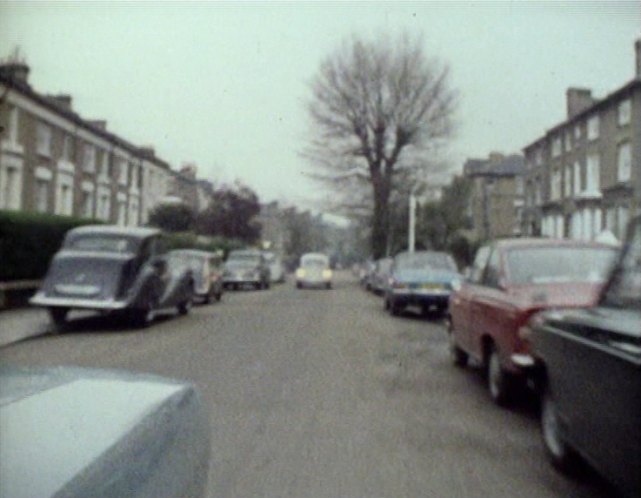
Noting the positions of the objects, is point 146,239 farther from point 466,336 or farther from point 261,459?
point 261,459

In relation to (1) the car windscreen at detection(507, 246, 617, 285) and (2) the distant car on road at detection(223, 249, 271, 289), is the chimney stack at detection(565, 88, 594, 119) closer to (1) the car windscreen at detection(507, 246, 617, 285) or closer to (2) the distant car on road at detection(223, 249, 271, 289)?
(2) the distant car on road at detection(223, 249, 271, 289)

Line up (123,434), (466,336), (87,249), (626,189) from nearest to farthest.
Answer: (123,434) → (466,336) → (87,249) → (626,189)

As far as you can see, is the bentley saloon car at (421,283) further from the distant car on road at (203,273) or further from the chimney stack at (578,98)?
the chimney stack at (578,98)

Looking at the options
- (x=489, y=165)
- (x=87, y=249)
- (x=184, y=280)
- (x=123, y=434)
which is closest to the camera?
(x=123, y=434)

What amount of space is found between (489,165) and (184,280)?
64.5m

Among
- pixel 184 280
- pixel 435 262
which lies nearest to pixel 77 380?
pixel 184 280

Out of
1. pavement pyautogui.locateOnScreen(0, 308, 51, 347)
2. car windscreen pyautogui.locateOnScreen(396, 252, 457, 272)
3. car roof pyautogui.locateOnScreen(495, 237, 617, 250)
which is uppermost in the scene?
car roof pyautogui.locateOnScreen(495, 237, 617, 250)

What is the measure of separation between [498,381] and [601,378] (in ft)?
11.2

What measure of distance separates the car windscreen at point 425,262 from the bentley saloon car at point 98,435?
1545cm

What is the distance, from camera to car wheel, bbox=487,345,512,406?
7043 mm

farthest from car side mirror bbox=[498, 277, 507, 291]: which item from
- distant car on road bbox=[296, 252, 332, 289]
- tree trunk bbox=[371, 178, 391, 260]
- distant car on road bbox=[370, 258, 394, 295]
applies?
tree trunk bbox=[371, 178, 391, 260]

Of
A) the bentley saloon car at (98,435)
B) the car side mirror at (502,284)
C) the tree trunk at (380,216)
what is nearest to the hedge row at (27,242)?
the car side mirror at (502,284)

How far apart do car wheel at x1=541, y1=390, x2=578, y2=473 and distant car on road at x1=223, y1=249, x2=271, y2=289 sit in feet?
89.3

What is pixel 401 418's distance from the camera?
266 inches
